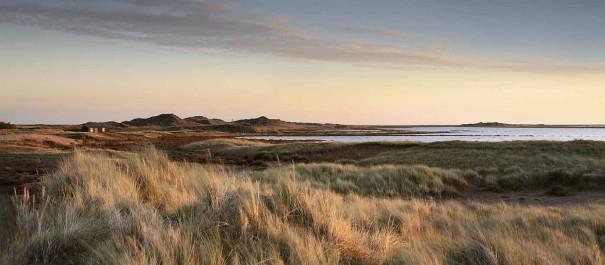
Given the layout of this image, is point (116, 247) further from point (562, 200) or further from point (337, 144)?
point (337, 144)

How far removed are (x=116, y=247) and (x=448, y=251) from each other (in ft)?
12.8

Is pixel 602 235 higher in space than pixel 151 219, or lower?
lower

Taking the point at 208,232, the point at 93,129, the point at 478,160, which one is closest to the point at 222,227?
the point at 208,232

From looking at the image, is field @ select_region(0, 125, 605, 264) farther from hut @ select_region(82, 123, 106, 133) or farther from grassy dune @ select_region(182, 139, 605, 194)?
hut @ select_region(82, 123, 106, 133)

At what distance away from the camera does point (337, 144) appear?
53656 millimetres

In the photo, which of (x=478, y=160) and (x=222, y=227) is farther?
(x=478, y=160)

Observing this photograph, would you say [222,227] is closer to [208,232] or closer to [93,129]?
[208,232]

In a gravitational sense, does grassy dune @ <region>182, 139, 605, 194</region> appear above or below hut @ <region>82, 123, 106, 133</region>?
below

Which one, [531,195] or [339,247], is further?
[531,195]

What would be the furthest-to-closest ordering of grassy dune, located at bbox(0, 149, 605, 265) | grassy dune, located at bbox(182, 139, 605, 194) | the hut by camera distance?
the hut < grassy dune, located at bbox(182, 139, 605, 194) < grassy dune, located at bbox(0, 149, 605, 265)

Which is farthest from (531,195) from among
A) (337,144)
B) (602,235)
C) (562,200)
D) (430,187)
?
(337,144)

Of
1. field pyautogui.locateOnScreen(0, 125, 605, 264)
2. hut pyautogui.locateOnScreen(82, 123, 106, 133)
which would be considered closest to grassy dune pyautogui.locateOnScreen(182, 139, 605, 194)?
field pyautogui.locateOnScreen(0, 125, 605, 264)

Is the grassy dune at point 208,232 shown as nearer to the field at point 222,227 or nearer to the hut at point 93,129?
the field at point 222,227

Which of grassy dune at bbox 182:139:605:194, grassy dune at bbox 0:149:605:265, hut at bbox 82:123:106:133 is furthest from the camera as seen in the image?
hut at bbox 82:123:106:133
